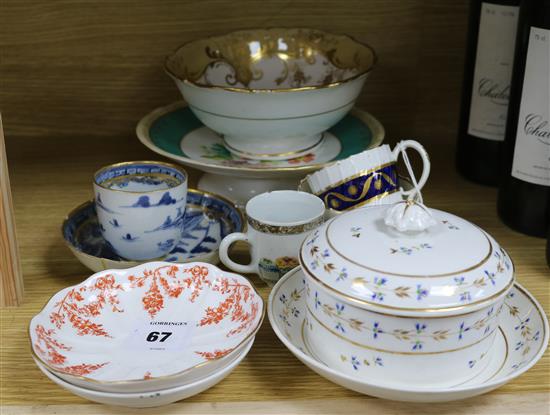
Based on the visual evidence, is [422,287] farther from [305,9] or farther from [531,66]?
[305,9]

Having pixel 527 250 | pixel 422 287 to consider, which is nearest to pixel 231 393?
pixel 422 287

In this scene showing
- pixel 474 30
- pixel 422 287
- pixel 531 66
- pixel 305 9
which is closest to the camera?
pixel 422 287

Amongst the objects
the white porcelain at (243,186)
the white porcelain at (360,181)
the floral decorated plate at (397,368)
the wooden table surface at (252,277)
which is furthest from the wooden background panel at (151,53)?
the floral decorated plate at (397,368)

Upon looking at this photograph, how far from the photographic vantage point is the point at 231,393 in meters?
0.58

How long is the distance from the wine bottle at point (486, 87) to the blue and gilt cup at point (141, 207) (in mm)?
351

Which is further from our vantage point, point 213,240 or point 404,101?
point 404,101

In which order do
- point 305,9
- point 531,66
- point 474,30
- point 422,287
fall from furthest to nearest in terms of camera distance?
point 305,9 < point 474,30 < point 531,66 < point 422,287

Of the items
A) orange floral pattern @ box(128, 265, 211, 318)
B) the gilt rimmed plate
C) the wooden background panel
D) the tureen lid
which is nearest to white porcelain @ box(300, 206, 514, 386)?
the tureen lid

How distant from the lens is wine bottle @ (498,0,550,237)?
2.34 feet

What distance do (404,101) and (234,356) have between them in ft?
1.79

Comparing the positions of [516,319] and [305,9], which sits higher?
[305,9]

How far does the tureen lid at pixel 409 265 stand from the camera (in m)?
0.52

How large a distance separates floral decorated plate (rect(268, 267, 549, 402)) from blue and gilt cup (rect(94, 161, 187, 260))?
0.13 m

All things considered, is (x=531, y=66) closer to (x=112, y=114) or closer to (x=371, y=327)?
(x=371, y=327)
